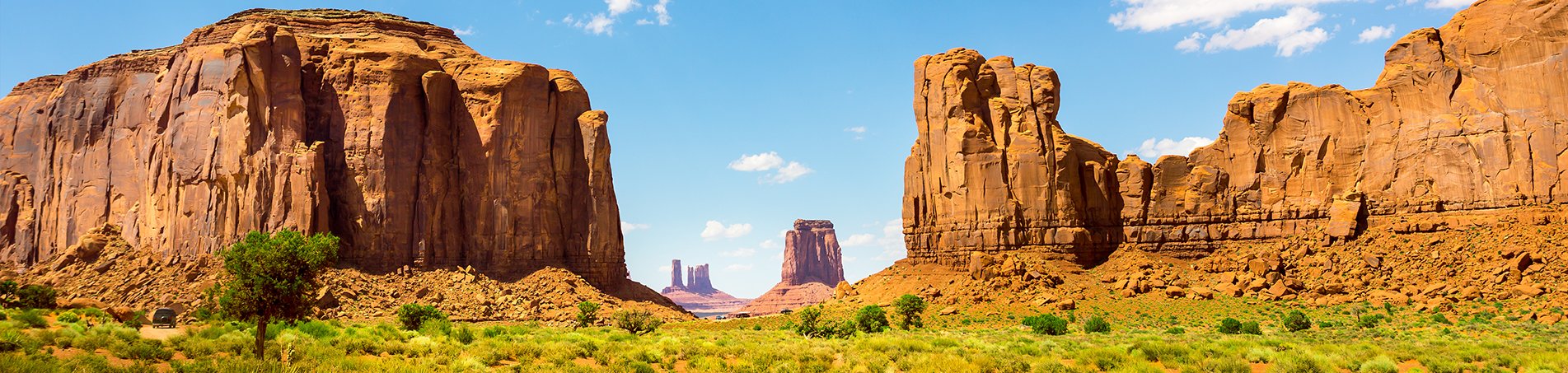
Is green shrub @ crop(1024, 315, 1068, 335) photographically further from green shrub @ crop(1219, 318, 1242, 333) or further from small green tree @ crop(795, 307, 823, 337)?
small green tree @ crop(795, 307, 823, 337)

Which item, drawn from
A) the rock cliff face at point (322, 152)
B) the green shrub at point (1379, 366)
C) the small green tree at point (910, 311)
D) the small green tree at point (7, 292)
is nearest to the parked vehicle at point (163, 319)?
the small green tree at point (7, 292)

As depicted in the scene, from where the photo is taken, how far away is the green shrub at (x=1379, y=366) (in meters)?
26.5

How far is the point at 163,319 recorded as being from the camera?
129 feet

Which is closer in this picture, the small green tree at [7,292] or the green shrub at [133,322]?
the green shrub at [133,322]

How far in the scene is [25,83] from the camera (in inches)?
3012

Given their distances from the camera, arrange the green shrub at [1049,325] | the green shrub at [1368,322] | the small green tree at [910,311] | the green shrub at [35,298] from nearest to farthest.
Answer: the green shrub at [1368,322]
the green shrub at [1049,325]
the green shrub at [35,298]
the small green tree at [910,311]

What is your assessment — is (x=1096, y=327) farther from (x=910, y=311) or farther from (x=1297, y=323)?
(x=910, y=311)

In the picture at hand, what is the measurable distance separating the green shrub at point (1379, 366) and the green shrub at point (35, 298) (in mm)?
44899

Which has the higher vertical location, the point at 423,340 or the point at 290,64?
the point at 290,64

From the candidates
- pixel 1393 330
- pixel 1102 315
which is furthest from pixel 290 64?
pixel 1393 330

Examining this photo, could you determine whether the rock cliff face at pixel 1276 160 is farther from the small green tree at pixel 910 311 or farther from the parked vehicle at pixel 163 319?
the parked vehicle at pixel 163 319

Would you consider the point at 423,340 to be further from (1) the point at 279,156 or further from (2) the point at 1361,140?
(2) the point at 1361,140

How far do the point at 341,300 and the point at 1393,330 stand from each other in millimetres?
49066

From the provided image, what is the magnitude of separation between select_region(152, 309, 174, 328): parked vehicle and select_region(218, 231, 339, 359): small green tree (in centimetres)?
704
